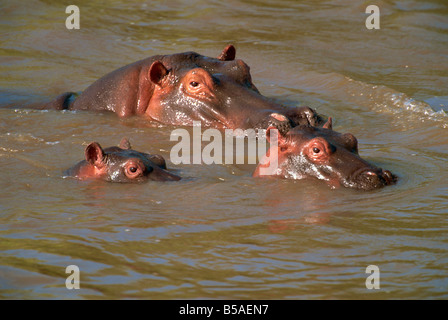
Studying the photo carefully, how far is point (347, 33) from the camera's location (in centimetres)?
1385

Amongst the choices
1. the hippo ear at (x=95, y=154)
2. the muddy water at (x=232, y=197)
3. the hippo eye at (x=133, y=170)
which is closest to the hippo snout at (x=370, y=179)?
the muddy water at (x=232, y=197)

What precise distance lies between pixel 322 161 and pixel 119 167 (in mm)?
1698

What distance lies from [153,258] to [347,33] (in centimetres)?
938

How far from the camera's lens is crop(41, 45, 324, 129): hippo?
866 centimetres

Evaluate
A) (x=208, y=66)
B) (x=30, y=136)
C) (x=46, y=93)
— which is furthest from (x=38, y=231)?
(x=46, y=93)

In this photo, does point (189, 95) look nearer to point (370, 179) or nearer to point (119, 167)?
point (119, 167)

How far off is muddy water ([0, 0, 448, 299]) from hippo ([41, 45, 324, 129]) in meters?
0.26

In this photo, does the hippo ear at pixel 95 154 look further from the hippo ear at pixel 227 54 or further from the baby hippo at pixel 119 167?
the hippo ear at pixel 227 54

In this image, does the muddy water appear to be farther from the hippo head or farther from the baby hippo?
the hippo head

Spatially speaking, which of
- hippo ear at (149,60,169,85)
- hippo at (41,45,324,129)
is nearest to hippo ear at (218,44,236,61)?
hippo at (41,45,324,129)

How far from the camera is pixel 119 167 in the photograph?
7008 mm

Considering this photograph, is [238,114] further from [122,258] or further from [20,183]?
[122,258]

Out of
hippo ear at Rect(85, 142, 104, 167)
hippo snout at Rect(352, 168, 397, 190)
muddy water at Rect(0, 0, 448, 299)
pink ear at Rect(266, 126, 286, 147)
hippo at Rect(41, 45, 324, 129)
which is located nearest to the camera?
muddy water at Rect(0, 0, 448, 299)

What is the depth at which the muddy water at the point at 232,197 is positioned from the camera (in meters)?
4.92
